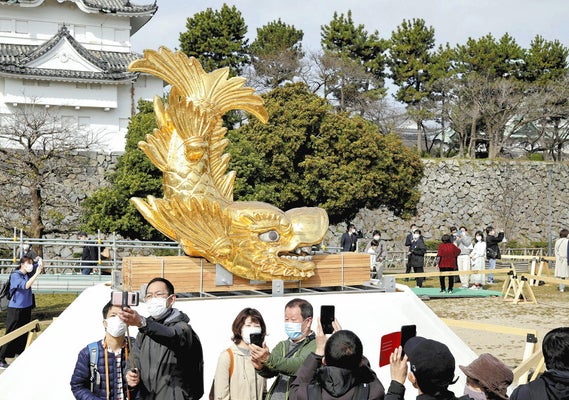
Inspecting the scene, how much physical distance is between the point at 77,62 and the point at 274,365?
1074 inches

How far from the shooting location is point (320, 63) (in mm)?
35719

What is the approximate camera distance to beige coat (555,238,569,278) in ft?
58.0

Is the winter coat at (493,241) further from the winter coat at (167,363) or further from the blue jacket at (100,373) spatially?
the blue jacket at (100,373)

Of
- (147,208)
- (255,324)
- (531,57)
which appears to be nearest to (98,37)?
(531,57)

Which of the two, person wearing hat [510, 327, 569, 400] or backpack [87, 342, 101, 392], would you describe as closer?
person wearing hat [510, 327, 569, 400]

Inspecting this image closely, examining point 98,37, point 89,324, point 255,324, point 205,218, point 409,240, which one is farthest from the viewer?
point 98,37

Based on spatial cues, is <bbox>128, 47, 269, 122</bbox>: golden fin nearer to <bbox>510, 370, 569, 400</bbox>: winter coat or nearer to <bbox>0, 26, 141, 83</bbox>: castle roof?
<bbox>510, 370, 569, 400</bbox>: winter coat

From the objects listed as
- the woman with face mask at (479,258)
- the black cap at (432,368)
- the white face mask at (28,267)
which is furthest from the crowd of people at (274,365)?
the woman with face mask at (479,258)

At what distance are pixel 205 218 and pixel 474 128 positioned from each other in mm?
28796

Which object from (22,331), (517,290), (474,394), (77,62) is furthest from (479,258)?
(77,62)

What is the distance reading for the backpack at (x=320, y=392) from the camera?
399cm

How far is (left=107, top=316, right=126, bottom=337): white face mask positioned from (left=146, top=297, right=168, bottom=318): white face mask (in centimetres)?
22

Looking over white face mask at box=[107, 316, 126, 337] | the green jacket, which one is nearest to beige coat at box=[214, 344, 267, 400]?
the green jacket

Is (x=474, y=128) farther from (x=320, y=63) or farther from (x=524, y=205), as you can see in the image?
(x=320, y=63)
